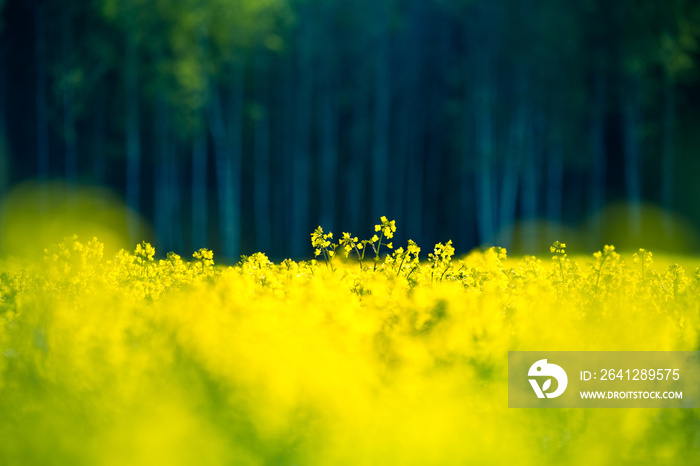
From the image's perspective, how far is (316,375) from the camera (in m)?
3.72

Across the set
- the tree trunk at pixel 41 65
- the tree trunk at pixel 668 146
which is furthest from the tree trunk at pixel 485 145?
the tree trunk at pixel 41 65

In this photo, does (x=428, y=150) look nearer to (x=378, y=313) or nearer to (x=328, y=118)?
(x=328, y=118)

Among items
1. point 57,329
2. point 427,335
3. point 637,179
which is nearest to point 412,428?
point 427,335

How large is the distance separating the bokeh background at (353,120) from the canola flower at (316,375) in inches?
747

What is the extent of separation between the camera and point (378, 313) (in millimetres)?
4371

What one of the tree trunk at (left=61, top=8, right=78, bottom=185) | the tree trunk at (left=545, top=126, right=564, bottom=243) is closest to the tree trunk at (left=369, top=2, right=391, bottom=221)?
the tree trunk at (left=545, top=126, right=564, bottom=243)

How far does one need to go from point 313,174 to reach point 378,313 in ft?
81.9

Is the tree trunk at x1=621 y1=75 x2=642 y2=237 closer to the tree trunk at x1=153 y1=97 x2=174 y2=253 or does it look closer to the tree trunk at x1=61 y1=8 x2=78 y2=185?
the tree trunk at x1=153 y1=97 x2=174 y2=253

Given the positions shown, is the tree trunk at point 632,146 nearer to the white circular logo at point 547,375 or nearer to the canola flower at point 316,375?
the canola flower at point 316,375

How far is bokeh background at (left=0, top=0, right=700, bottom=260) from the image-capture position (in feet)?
77.8

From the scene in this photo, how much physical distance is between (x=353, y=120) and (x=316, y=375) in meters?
25.5

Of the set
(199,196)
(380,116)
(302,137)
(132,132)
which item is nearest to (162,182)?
(199,196)

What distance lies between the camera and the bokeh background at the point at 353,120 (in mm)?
23703

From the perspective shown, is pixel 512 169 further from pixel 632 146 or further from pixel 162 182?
pixel 162 182
